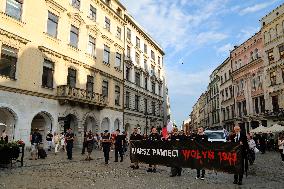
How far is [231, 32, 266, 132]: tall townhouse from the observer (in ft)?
133

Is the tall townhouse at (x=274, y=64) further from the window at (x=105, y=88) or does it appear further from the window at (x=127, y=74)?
the window at (x=105, y=88)

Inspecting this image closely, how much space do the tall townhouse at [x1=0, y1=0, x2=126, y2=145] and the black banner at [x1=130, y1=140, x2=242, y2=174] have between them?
12.4 meters

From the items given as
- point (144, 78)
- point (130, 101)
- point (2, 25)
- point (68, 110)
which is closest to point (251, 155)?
point (68, 110)

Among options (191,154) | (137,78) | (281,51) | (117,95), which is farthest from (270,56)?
(191,154)

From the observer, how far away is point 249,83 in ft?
144

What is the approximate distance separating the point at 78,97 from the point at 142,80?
18.5 metres

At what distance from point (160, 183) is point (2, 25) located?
55.3 ft

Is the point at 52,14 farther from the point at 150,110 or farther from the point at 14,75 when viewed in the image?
the point at 150,110

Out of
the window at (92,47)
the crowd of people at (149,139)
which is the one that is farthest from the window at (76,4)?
the crowd of people at (149,139)

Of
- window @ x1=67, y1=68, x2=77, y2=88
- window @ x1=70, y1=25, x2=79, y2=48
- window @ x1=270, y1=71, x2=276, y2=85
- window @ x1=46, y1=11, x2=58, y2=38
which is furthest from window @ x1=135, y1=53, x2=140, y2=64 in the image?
window @ x1=270, y1=71, x2=276, y2=85

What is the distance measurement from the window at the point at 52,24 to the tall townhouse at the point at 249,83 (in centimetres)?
2977

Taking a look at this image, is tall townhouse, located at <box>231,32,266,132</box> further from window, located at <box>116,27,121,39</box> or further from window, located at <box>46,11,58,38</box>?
window, located at <box>46,11,58,38</box>

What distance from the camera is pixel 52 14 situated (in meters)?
24.4

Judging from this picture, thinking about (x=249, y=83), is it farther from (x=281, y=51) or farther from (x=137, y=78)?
(x=137, y=78)
